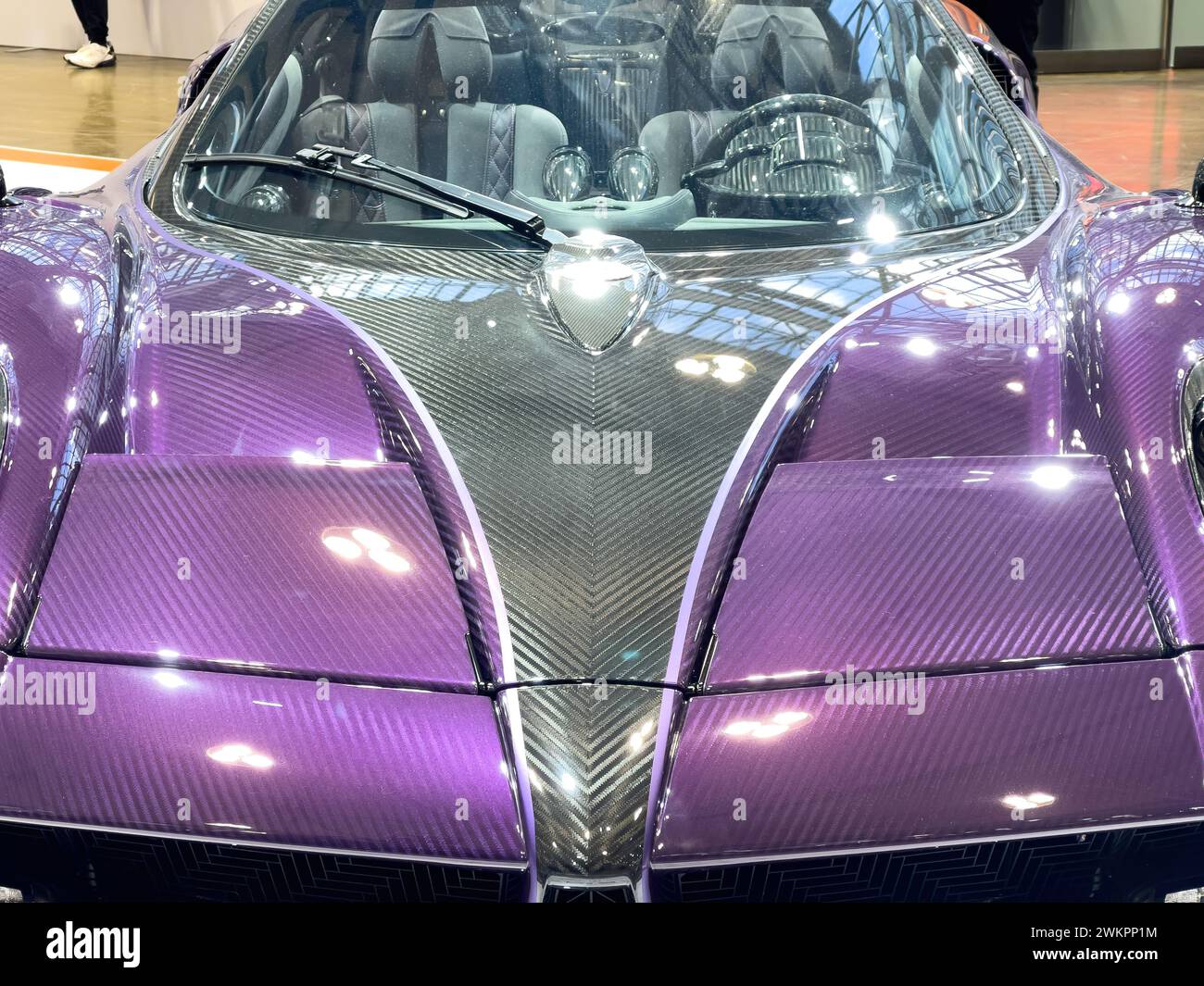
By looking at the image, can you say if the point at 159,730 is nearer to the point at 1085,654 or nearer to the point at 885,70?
the point at 1085,654

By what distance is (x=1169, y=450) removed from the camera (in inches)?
62.1

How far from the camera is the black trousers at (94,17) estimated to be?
10.7 meters

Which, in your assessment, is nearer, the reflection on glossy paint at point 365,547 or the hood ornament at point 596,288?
the reflection on glossy paint at point 365,547

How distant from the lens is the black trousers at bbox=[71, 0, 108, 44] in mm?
10742

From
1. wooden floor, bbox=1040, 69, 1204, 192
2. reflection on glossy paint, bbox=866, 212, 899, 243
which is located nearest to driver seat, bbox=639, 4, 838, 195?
reflection on glossy paint, bbox=866, 212, 899, 243

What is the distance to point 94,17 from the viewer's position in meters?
10.8

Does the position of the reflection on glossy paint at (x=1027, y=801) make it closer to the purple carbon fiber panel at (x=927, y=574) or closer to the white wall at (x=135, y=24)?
the purple carbon fiber panel at (x=927, y=574)

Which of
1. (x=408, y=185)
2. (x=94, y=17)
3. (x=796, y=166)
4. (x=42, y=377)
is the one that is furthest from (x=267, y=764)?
(x=94, y=17)

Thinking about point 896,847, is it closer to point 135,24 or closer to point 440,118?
point 440,118

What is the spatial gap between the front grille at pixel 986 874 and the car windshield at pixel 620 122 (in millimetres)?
1029

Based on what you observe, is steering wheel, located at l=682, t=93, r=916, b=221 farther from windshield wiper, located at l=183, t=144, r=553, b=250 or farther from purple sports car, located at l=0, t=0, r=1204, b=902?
windshield wiper, located at l=183, t=144, r=553, b=250

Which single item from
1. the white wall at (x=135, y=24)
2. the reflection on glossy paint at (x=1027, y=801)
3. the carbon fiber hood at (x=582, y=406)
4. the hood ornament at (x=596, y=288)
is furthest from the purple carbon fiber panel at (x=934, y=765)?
the white wall at (x=135, y=24)

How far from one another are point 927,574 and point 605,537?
34cm
